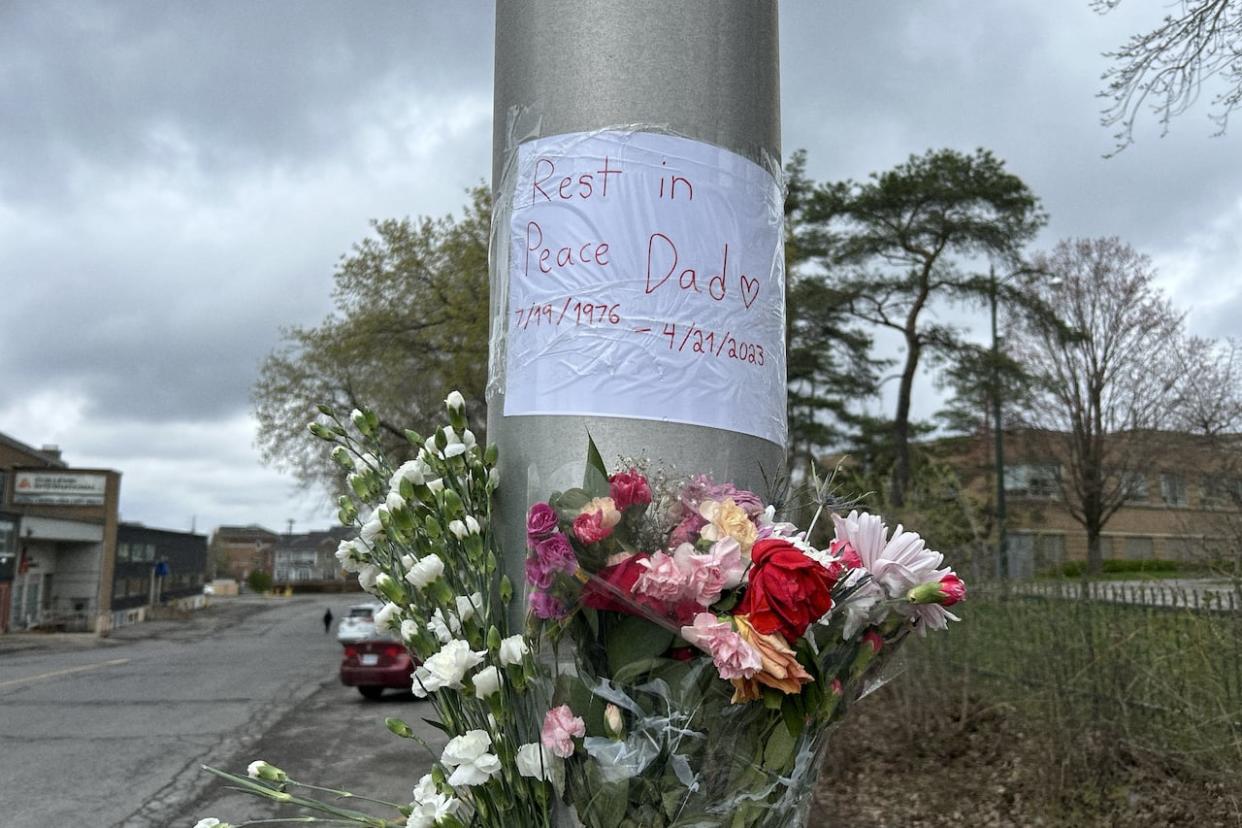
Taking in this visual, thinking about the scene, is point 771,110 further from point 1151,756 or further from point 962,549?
point 962,549

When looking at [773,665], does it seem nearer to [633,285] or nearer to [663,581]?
[663,581]

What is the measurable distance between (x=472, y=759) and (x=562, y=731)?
0.15m

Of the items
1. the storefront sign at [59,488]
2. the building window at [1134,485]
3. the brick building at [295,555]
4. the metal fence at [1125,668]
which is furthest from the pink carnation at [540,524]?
the brick building at [295,555]

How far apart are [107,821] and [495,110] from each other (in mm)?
7516

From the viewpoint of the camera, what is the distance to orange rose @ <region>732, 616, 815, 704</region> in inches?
48.1

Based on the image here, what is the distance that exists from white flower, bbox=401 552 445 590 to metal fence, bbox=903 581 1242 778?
4989mm

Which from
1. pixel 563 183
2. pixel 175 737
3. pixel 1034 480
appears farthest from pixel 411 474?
pixel 1034 480

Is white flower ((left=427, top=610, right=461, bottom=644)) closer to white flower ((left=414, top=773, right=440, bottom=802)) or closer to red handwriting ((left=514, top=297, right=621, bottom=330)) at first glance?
white flower ((left=414, top=773, right=440, bottom=802))

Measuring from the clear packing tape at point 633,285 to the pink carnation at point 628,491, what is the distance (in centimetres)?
21

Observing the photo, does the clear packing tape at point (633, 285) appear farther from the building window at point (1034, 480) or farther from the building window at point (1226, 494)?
the building window at point (1034, 480)

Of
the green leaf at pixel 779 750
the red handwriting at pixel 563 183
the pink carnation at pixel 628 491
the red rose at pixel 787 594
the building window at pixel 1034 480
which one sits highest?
the building window at pixel 1034 480

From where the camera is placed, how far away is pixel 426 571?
144 cm

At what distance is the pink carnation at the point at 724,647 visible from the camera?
1.21 metres

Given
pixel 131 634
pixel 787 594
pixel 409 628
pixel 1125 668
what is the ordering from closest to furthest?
pixel 787 594
pixel 409 628
pixel 1125 668
pixel 131 634
